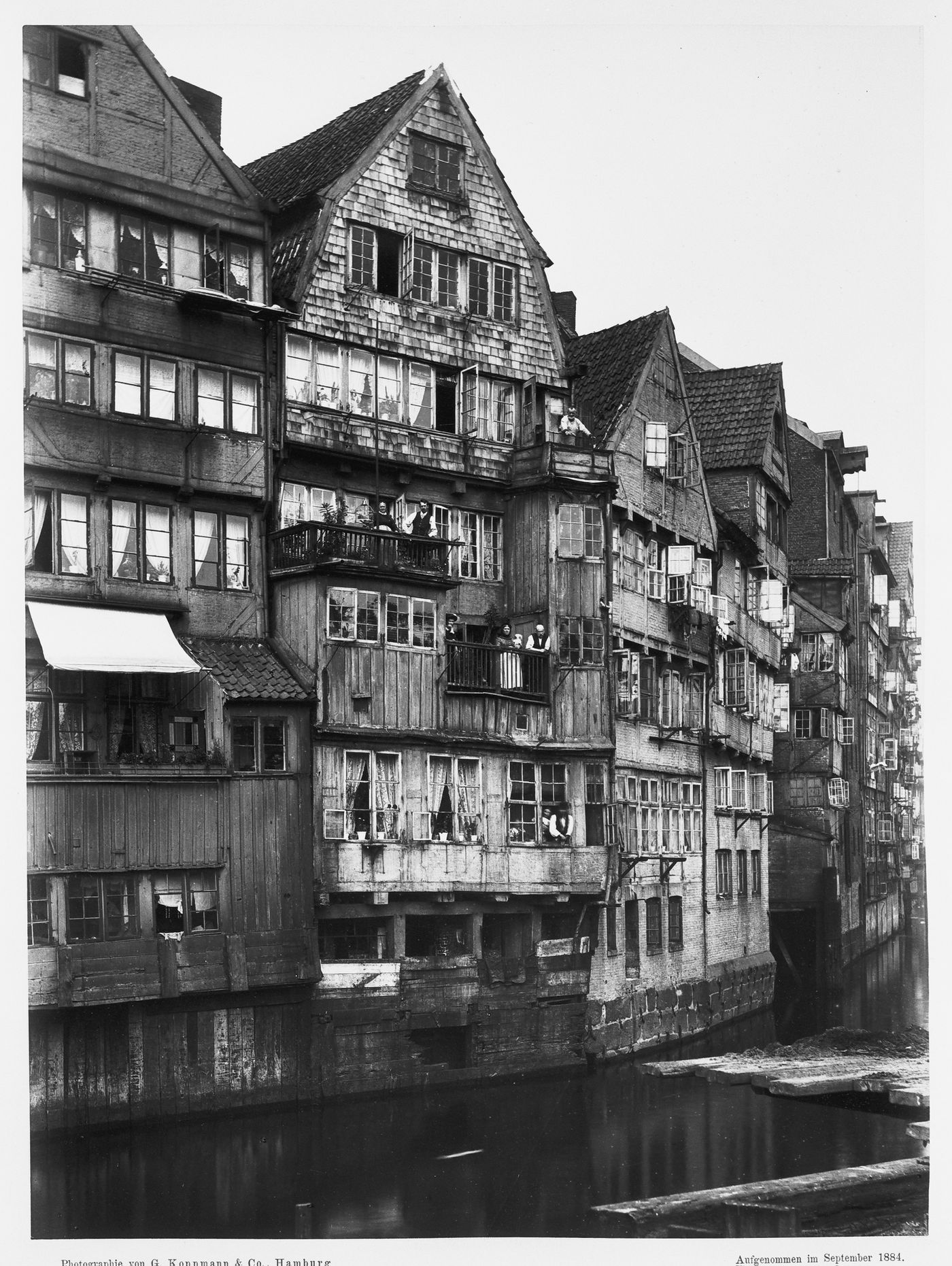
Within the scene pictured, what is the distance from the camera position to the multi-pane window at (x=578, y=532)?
109ft

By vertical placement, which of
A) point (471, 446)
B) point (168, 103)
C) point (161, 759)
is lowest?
point (161, 759)

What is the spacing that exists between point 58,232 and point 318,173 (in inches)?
267

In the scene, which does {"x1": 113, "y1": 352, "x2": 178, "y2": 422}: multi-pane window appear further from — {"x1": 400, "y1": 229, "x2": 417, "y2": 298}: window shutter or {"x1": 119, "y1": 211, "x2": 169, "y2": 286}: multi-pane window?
{"x1": 400, "y1": 229, "x2": 417, "y2": 298}: window shutter

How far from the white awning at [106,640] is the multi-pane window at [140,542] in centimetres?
69

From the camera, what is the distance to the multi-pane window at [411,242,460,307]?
103 ft

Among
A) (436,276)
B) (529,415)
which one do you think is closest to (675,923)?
(529,415)

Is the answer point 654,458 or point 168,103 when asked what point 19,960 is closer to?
point 168,103

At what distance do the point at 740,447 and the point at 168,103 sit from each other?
2016 centimetres

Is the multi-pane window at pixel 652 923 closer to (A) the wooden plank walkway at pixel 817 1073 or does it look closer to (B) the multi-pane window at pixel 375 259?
(A) the wooden plank walkway at pixel 817 1073

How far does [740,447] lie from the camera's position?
4297cm

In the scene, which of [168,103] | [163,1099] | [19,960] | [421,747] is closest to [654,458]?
[421,747]

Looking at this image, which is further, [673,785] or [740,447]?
[740,447]

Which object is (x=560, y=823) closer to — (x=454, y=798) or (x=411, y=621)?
(x=454, y=798)

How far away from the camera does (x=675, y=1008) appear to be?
34938mm
